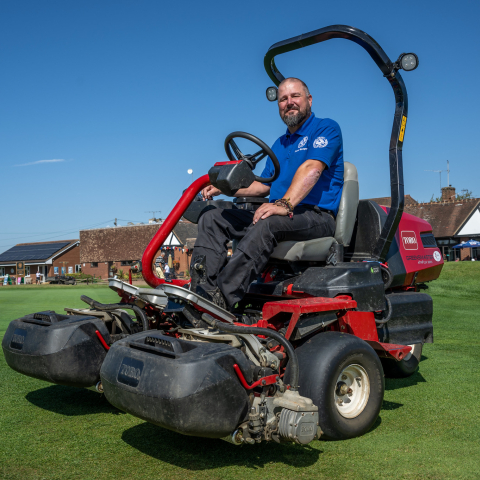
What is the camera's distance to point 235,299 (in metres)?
3.59

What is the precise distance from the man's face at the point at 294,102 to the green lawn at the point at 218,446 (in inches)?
99.2

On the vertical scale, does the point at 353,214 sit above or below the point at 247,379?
above

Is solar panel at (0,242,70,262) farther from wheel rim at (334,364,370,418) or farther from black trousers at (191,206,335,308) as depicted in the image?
wheel rim at (334,364,370,418)

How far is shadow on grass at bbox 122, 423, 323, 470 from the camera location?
3121mm

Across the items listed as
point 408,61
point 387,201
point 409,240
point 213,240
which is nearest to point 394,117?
point 408,61

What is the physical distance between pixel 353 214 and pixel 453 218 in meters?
46.2

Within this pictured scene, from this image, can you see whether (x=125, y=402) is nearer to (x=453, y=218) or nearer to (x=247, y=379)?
(x=247, y=379)

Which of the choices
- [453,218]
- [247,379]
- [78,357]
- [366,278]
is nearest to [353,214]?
[366,278]

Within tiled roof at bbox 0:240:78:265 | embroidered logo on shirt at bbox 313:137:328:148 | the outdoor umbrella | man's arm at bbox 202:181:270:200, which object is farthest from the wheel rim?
tiled roof at bbox 0:240:78:265

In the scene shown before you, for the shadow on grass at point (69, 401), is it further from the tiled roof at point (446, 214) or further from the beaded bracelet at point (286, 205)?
the tiled roof at point (446, 214)

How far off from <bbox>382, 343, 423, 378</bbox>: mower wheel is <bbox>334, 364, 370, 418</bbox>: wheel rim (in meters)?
1.60

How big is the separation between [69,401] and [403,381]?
3.15 m

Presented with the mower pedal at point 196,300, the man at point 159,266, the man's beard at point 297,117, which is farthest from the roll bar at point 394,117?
the man at point 159,266

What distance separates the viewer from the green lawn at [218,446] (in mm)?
3004
